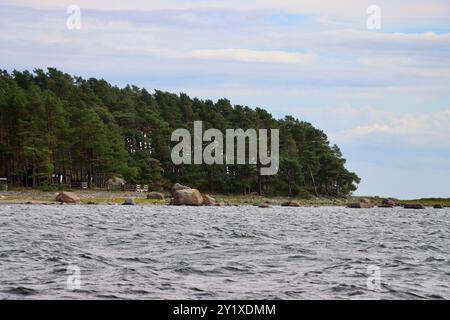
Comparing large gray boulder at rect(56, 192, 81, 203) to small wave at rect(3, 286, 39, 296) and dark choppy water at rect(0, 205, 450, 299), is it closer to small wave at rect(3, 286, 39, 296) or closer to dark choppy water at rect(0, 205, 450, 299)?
dark choppy water at rect(0, 205, 450, 299)

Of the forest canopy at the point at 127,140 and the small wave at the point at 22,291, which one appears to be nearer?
the small wave at the point at 22,291

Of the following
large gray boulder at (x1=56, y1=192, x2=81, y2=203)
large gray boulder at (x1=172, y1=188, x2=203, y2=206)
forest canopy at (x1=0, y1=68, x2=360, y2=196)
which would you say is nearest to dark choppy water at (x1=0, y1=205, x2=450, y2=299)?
large gray boulder at (x1=56, y1=192, x2=81, y2=203)

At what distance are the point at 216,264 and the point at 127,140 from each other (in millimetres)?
111914

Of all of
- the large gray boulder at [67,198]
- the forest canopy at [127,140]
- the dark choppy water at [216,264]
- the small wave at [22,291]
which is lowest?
the dark choppy water at [216,264]

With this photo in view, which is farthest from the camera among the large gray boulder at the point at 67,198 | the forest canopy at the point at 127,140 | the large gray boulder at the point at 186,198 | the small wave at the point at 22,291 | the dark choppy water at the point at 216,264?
the forest canopy at the point at 127,140

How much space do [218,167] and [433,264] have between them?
104 meters

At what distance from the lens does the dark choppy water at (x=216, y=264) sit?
61.0 ft

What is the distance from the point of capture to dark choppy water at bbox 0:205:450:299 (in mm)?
18594

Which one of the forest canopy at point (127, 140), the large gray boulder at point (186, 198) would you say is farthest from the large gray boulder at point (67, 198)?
the forest canopy at point (127, 140)

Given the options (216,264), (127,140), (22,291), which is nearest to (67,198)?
(127,140)

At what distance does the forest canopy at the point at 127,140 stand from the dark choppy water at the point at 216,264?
6835 centimetres

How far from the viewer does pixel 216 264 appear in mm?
24078

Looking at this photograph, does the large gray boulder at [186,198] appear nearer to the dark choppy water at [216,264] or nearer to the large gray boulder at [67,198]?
the large gray boulder at [67,198]

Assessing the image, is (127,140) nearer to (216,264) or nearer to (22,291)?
(216,264)
